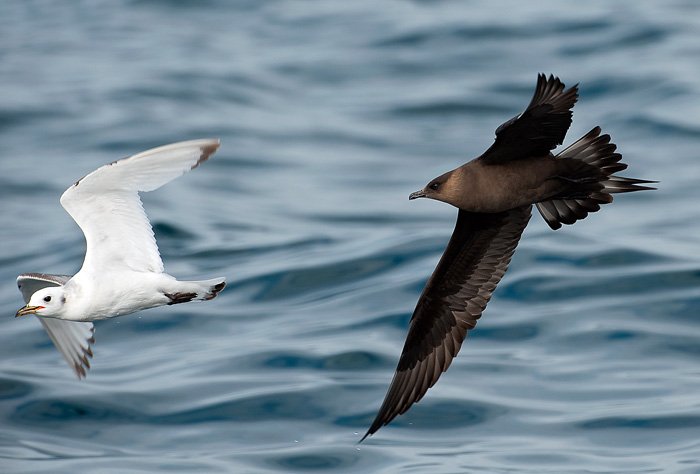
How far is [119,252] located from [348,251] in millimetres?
7706

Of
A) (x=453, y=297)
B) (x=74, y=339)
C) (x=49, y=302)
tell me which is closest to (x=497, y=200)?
(x=453, y=297)

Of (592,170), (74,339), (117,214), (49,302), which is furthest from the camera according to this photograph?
(74,339)

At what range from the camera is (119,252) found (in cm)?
864

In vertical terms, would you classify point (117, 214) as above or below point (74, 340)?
above

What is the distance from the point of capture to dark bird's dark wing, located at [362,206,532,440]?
31.5ft

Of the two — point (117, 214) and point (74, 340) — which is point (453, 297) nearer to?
point (117, 214)

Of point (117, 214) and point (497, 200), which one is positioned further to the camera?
point (117, 214)

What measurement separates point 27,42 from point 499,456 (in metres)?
18.3

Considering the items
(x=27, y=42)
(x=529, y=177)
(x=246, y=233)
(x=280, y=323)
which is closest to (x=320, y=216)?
(x=246, y=233)

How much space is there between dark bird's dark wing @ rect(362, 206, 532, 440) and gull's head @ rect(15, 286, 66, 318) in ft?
7.74

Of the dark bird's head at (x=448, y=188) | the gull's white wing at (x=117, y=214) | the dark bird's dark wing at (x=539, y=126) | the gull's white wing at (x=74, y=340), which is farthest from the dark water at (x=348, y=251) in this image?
the dark bird's dark wing at (x=539, y=126)

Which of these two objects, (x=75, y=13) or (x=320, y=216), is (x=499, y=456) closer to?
(x=320, y=216)

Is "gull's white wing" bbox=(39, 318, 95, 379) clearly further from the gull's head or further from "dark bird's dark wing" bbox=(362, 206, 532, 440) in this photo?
"dark bird's dark wing" bbox=(362, 206, 532, 440)

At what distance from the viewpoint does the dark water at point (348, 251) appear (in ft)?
40.7
